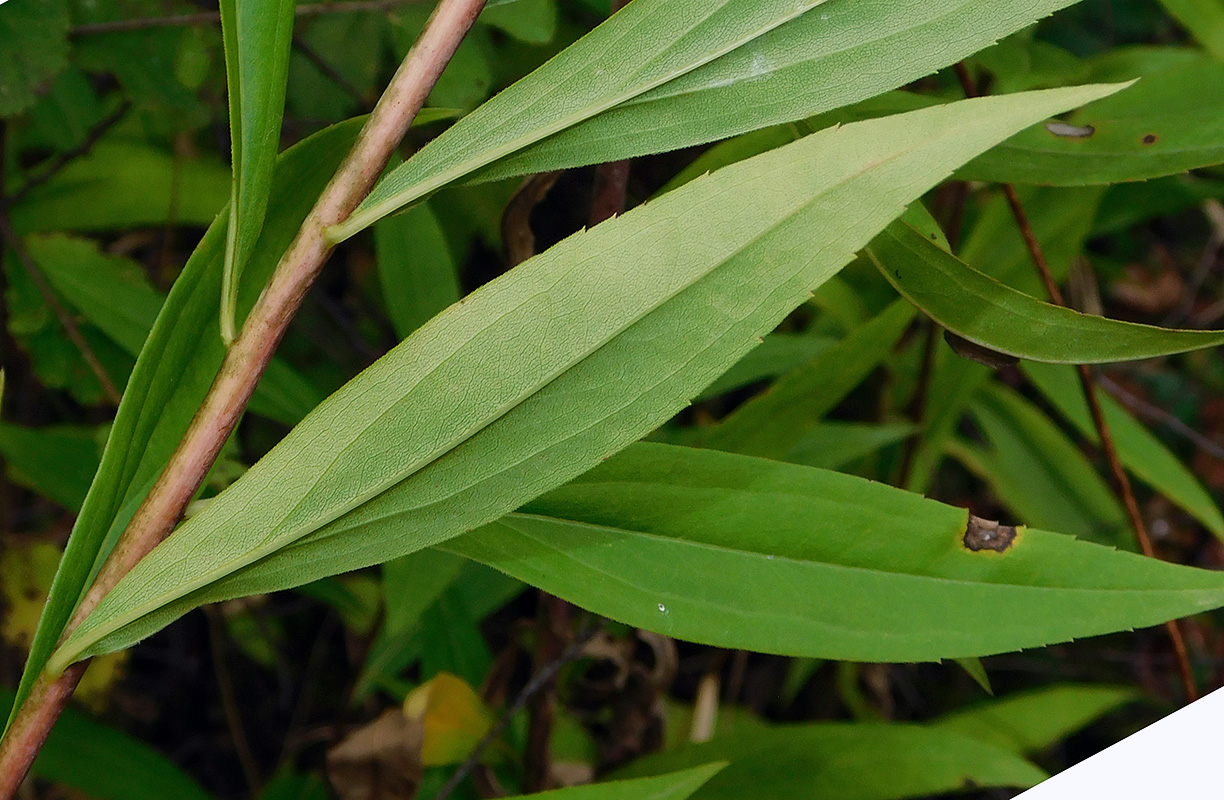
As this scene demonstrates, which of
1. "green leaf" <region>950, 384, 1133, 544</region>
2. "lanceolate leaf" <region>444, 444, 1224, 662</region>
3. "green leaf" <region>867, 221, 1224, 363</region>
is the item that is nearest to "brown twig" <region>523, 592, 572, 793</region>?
"lanceolate leaf" <region>444, 444, 1224, 662</region>

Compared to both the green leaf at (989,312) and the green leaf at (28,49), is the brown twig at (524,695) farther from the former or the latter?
the green leaf at (28,49)

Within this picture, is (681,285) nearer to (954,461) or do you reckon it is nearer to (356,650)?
(356,650)

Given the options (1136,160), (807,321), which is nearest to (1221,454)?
(807,321)

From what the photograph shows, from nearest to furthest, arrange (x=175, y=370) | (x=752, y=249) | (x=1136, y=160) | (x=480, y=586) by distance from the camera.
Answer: (x=752, y=249), (x=175, y=370), (x=1136, y=160), (x=480, y=586)

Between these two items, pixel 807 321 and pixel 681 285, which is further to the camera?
pixel 807 321

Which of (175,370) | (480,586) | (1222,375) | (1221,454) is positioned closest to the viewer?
(175,370)

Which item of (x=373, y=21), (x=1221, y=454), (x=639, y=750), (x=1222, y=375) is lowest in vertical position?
(x=639, y=750)

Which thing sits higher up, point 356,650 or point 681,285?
point 356,650

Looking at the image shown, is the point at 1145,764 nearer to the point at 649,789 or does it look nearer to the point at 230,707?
the point at 649,789
